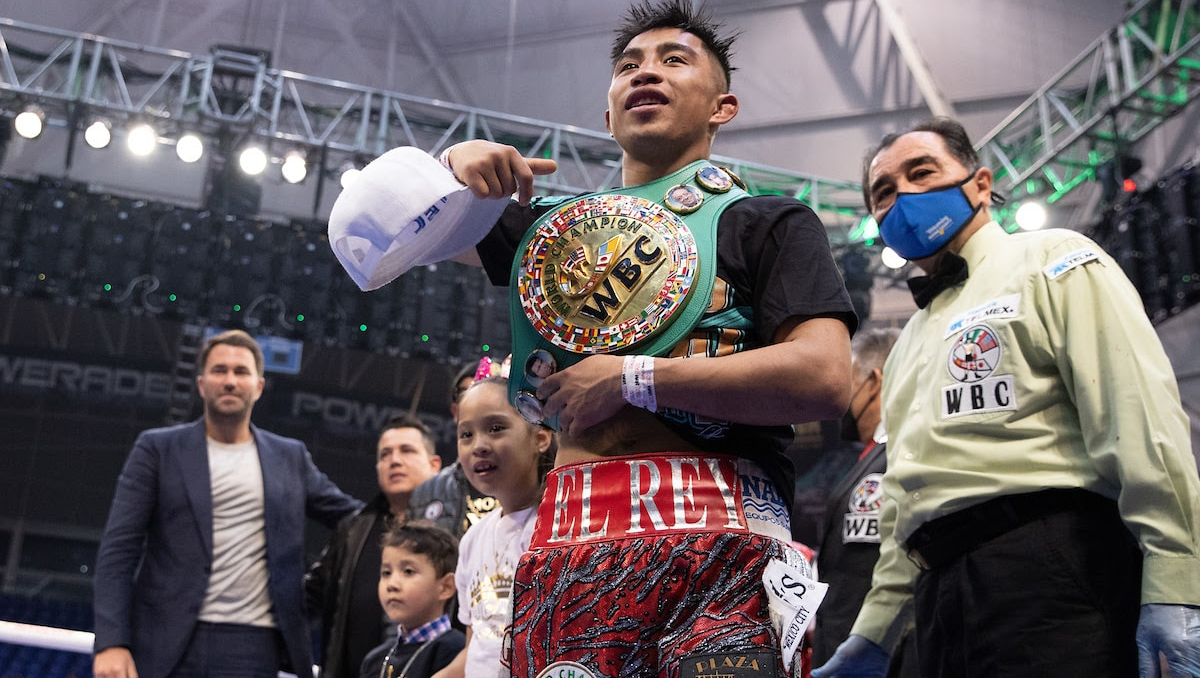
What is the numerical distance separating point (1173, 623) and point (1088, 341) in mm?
466

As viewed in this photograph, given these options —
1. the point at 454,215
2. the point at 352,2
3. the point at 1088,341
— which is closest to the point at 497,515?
the point at 454,215

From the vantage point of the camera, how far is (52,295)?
8.80 metres

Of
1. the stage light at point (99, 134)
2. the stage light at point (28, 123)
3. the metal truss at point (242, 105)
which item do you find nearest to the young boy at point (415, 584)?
the metal truss at point (242, 105)

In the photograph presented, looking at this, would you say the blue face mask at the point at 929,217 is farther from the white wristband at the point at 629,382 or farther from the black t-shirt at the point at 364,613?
the black t-shirt at the point at 364,613

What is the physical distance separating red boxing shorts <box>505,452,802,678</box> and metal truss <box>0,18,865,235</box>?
7.59m

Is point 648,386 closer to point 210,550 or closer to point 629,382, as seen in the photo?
point 629,382

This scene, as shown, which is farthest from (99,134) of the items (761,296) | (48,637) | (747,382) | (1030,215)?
(747,382)

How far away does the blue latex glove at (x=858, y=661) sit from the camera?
78.3 inches

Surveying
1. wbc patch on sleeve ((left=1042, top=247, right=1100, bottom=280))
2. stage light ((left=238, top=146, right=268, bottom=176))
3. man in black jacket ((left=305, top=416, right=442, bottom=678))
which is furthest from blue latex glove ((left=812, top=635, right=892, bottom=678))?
stage light ((left=238, top=146, right=268, bottom=176))

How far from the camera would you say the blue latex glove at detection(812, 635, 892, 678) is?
1.99 m

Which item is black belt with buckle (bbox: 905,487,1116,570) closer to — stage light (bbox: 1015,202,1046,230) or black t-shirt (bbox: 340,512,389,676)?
black t-shirt (bbox: 340,512,389,676)

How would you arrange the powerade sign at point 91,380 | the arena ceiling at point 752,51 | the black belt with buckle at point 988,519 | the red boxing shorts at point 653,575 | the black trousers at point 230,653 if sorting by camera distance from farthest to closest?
1. the arena ceiling at point 752,51
2. the powerade sign at point 91,380
3. the black trousers at point 230,653
4. the black belt with buckle at point 988,519
5. the red boxing shorts at point 653,575

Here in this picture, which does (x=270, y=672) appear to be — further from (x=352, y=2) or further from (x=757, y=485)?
(x=352, y=2)

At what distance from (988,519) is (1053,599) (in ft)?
0.52
